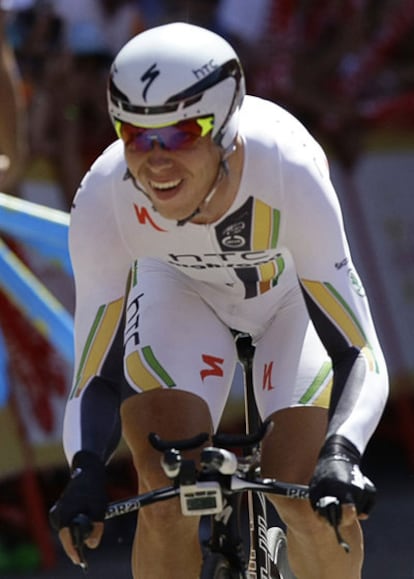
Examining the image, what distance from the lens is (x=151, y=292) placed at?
15.9ft

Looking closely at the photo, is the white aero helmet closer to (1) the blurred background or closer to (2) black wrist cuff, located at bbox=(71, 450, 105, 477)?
(2) black wrist cuff, located at bbox=(71, 450, 105, 477)

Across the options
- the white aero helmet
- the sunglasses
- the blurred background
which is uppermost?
the white aero helmet

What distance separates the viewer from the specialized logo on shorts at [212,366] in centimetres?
468

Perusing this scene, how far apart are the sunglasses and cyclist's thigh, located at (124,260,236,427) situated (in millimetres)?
712

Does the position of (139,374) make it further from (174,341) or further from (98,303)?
(98,303)

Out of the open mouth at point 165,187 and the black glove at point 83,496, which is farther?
the open mouth at point 165,187

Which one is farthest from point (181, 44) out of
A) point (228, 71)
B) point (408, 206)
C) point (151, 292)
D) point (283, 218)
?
point (408, 206)

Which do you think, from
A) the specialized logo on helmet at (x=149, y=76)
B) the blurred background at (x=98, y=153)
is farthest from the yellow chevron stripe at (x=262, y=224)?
the blurred background at (x=98, y=153)

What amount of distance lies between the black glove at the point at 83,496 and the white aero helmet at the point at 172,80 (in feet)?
3.00

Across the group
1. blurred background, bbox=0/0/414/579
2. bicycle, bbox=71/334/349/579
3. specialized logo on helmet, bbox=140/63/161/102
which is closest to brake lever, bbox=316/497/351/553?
bicycle, bbox=71/334/349/579

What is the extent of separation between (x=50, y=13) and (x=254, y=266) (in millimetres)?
3965

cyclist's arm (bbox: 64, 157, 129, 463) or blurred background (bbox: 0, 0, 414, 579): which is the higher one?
cyclist's arm (bbox: 64, 157, 129, 463)

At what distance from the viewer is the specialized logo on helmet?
4.11 metres

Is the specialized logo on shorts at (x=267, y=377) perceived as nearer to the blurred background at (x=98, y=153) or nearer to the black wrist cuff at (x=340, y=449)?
the black wrist cuff at (x=340, y=449)
